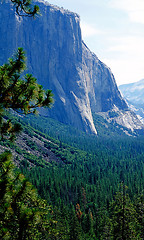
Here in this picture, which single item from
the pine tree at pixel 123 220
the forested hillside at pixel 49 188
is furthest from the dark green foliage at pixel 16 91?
→ the pine tree at pixel 123 220

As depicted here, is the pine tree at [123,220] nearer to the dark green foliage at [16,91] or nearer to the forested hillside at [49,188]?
the forested hillside at [49,188]

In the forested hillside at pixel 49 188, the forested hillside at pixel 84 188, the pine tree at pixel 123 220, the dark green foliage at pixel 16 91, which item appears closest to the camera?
the forested hillside at pixel 49 188

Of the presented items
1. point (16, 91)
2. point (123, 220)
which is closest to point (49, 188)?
point (123, 220)

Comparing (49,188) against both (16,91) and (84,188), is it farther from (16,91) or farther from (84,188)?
(16,91)

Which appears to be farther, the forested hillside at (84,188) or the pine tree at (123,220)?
the forested hillside at (84,188)

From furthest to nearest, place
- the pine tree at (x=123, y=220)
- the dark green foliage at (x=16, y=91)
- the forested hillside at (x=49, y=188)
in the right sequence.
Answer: the pine tree at (x=123, y=220) < the dark green foliage at (x=16, y=91) < the forested hillside at (x=49, y=188)

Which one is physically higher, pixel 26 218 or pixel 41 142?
pixel 26 218

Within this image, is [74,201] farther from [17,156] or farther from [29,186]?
[29,186]

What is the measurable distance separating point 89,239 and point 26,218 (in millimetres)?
53861

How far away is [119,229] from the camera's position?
32531 millimetres

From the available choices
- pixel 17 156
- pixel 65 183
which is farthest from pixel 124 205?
pixel 17 156

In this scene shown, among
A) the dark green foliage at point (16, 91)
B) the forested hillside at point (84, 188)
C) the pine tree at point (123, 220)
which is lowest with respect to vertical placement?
the forested hillside at point (84, 188)

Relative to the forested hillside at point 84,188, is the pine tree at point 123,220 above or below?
above

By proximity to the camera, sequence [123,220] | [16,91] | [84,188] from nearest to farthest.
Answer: [16,91], [123,220], [84,188]
